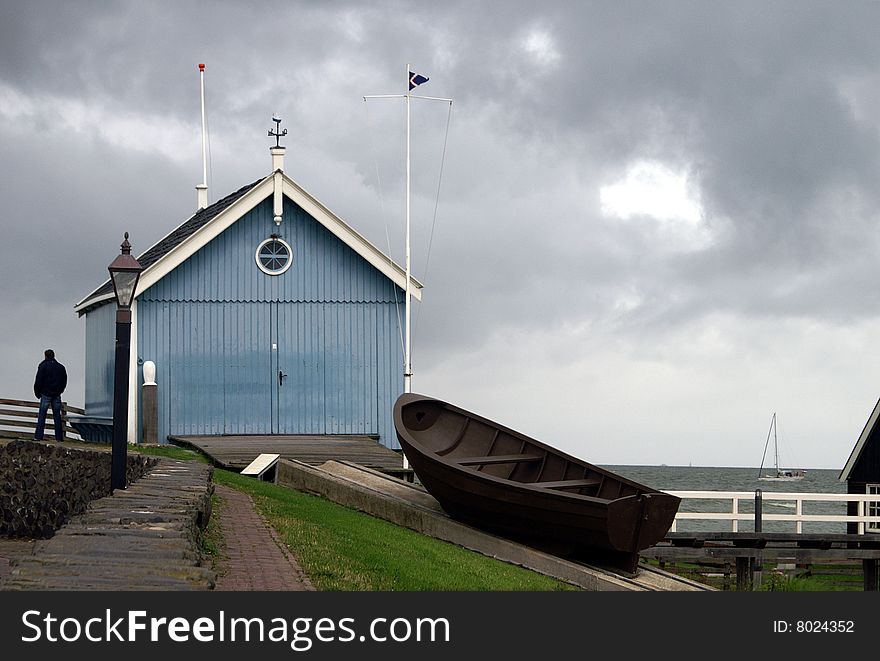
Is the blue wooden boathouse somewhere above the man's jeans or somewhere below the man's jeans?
above

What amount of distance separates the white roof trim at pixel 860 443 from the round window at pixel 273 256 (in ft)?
55.2

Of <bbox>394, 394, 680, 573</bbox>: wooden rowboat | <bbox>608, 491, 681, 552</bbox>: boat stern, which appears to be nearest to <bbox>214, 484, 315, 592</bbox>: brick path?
<bbox>394, 394, 680, 573</bbox>: wooden rowboat

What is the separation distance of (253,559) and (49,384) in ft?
58.8

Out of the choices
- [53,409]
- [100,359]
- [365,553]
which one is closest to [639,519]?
[365,553]

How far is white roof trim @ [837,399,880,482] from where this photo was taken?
33875 millimetres

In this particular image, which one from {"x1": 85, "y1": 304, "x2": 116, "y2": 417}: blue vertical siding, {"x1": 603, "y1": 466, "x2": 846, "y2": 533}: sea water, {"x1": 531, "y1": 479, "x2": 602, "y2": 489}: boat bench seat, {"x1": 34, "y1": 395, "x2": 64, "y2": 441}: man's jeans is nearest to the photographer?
{"x1": 531, "y1": 479, "x2": 602, "y2": 489}: boat bench seat

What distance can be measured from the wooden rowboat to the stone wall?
451 cm

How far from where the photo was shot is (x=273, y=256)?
27.9 metres

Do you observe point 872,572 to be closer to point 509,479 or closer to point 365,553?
point 509,479

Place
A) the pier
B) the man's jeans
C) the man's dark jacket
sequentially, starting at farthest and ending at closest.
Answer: the man's jeans < the man's dark jacket < the pier

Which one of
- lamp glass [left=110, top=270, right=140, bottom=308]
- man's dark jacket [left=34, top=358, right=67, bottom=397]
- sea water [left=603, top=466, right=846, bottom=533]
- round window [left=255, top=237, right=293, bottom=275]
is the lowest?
sea water [left=603, top=466, right=846, bottom=533]

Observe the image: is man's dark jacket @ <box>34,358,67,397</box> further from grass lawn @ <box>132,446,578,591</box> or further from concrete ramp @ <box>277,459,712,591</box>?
grass lawn @ <box>132,446,578,591</box>

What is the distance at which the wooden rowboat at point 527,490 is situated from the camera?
58.4ft
